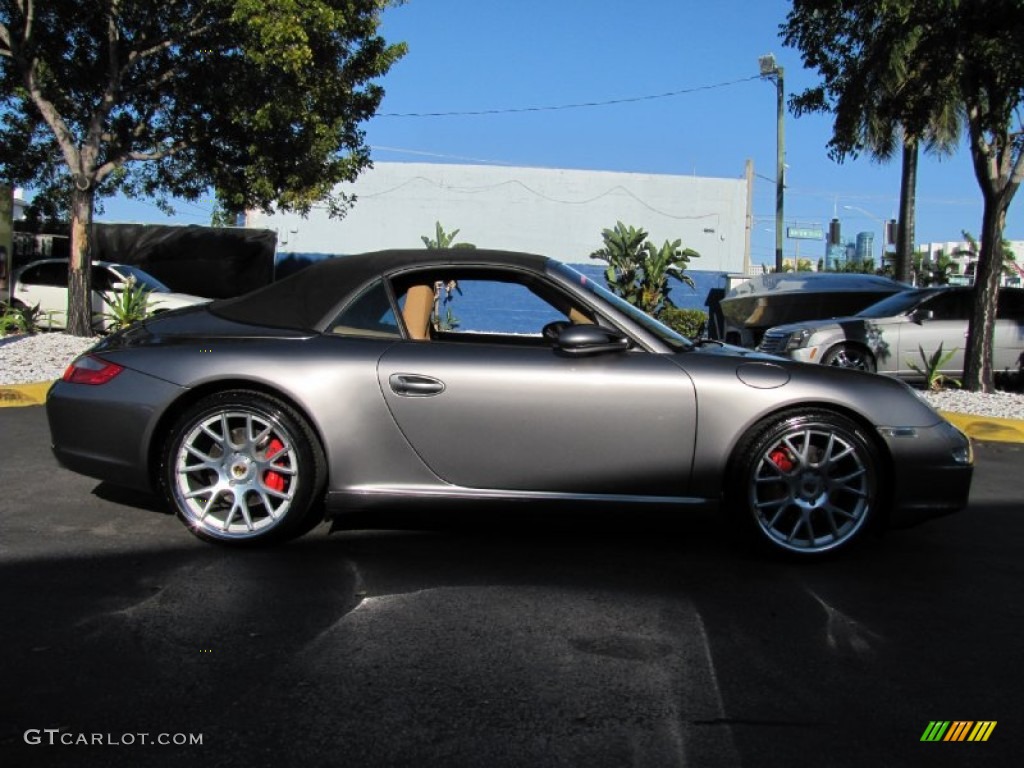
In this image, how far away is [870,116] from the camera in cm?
1196

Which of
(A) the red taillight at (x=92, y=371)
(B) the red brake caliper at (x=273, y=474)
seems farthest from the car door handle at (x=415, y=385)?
(A) the red taillight at (x=92, y=371)

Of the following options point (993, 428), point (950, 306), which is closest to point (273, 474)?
point (993, 428)

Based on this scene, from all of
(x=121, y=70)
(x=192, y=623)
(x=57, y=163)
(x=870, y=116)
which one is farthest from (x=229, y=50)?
(x=192, y=623)

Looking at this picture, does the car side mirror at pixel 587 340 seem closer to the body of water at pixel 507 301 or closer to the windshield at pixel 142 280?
the windshield at pixel 142 280

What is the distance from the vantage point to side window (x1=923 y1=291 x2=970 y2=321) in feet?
38.5

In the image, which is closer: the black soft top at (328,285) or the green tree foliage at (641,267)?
the black soft top at (328,285)

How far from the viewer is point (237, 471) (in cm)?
392

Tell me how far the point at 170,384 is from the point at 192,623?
1.21 meters

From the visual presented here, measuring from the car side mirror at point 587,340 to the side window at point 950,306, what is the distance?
9.23 m

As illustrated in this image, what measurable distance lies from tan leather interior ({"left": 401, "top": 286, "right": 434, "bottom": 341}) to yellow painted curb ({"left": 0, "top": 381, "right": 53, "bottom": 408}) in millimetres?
5587

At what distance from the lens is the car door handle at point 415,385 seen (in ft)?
12.7

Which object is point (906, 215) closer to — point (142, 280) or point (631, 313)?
point (142, 280)

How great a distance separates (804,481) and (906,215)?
65.5ft

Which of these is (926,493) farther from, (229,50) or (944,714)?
(229,50)
